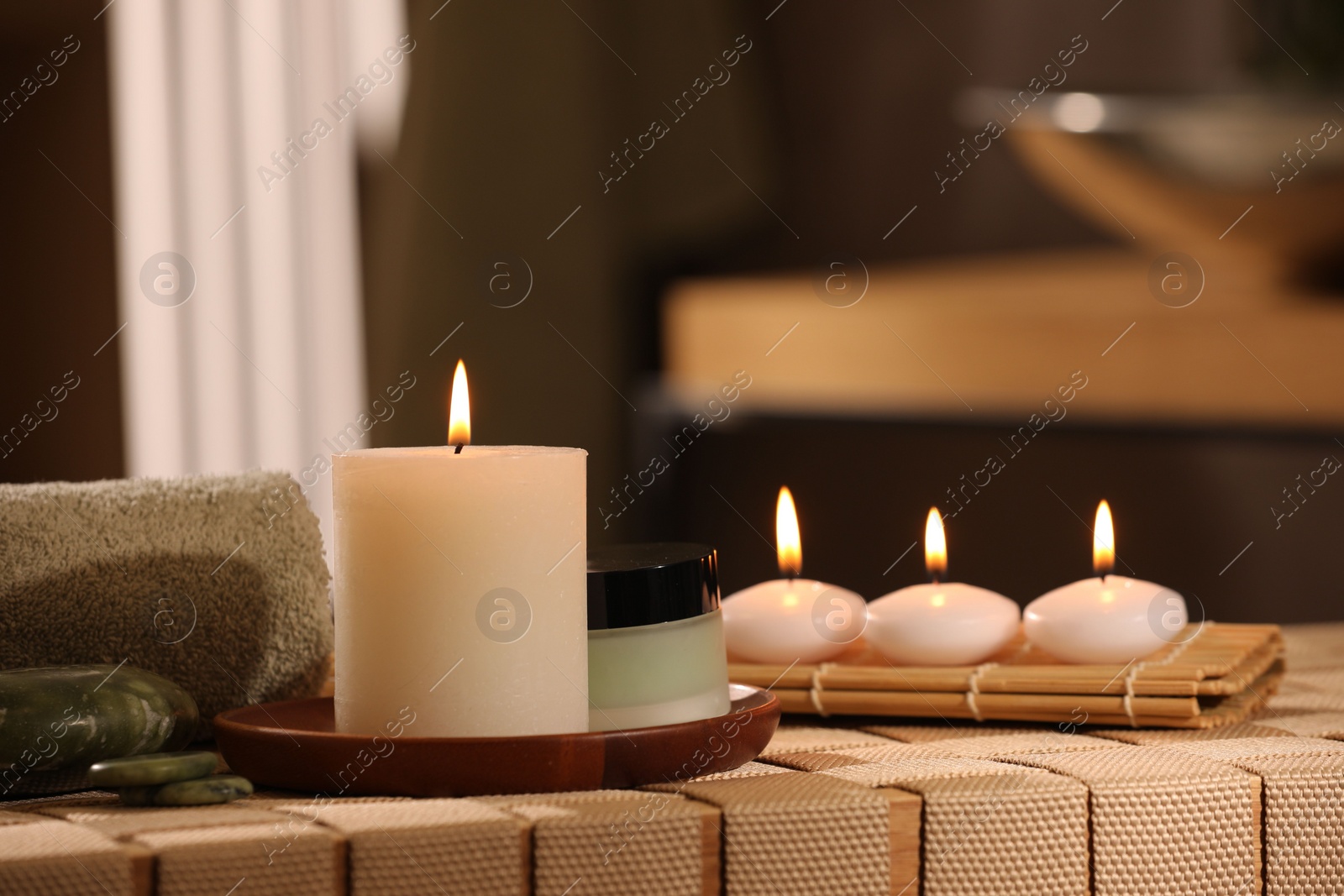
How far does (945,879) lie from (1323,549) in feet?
3.42

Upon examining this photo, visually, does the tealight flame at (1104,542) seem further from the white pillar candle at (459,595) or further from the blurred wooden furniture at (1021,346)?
the blurred wooden furniture at (1021,346)

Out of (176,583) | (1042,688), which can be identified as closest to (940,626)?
(1042,688)

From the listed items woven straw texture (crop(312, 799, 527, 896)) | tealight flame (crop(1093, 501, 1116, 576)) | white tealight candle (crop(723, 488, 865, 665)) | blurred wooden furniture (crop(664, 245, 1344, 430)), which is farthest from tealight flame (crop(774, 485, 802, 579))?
blurred wooden furniture (crop(664, 245, 1344, 430))

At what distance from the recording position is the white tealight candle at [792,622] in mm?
523

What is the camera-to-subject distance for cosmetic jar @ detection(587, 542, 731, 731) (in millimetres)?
412

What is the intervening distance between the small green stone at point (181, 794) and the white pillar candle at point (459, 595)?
4cm

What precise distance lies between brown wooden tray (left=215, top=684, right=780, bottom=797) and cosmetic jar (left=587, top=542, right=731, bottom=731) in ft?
0.07

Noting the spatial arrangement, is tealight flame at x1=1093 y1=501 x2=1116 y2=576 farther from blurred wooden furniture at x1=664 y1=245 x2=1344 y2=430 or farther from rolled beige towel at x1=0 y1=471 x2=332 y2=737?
blurred wooden furniture at x1=664 y1=245 x2=1344 y2=430

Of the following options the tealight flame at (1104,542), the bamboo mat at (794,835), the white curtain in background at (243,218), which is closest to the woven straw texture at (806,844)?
the bamboo mat at (794,835)

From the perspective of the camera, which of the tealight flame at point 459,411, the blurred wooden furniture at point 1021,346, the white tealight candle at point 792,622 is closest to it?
the tealight flame at point 459,411

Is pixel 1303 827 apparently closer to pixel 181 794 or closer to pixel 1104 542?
pixel 1104 542

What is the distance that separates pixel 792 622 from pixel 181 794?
24cm

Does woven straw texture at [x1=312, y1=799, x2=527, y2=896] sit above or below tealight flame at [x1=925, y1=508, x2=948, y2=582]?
below

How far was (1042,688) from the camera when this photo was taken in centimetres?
49
